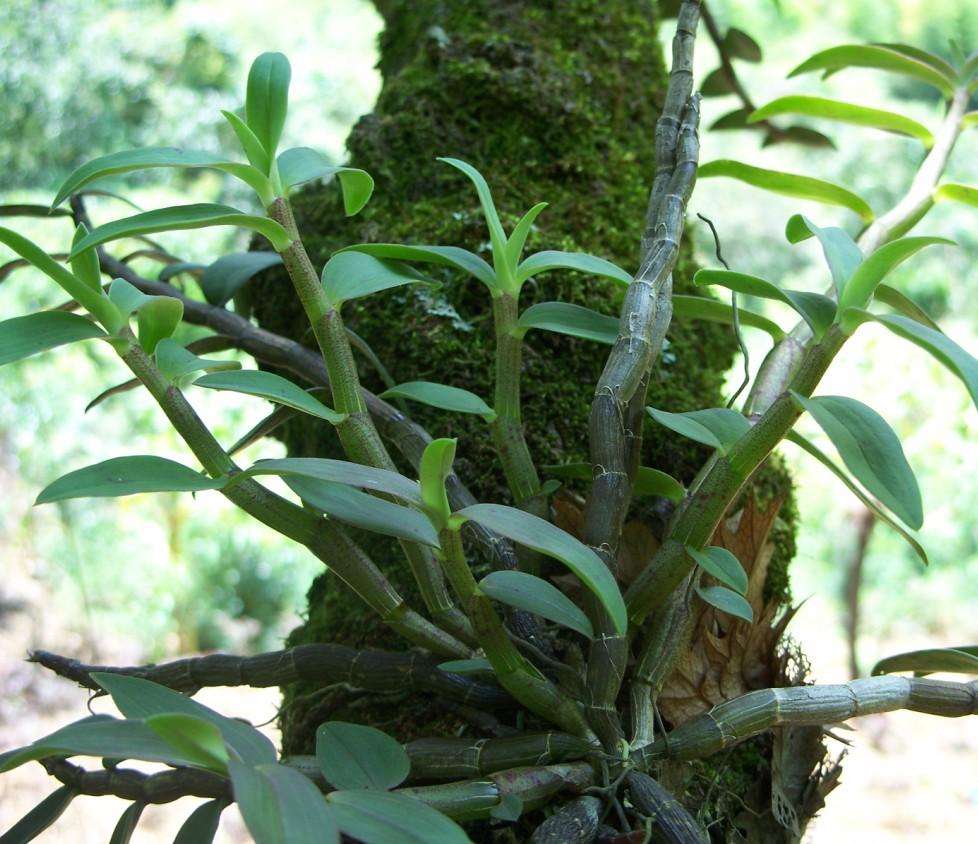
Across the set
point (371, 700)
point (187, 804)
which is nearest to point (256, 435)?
point (371, 700)

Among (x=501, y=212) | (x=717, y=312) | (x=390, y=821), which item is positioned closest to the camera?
(x=390, y=821)

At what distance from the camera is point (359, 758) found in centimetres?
36

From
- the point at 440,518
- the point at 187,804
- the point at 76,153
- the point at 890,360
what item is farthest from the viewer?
the point at 76,153

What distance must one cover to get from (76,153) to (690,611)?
495cm

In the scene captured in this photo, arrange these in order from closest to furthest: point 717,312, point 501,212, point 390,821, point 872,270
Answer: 1. point 390,821
2. point 872,270
3. point 717,312
4. point 501,212

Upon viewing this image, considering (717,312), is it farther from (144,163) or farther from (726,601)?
(144,163)

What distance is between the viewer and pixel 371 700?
0.55 metres

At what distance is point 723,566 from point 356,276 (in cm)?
23

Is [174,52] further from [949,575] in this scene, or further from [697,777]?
[697,777]

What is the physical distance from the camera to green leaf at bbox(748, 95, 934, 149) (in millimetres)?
663

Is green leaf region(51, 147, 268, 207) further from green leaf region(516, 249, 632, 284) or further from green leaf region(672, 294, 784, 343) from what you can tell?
green leaf region(672, 294, 784, 343)

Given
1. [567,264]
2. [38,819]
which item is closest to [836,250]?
[567,264]

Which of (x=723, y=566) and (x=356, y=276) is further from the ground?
(x=356, y=276)

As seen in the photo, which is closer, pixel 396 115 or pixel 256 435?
pixel 256 435
